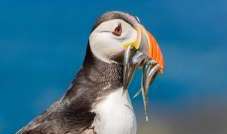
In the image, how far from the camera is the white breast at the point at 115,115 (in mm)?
14086

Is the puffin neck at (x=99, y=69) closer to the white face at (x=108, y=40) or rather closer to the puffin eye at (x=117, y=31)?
the white face at (x=108, y=40)

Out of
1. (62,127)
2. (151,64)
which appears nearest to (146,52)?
(151,64)

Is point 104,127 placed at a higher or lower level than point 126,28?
lower

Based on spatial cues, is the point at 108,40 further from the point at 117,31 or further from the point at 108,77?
the point at 108,77

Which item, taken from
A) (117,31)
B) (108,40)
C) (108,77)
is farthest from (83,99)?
(117,31)

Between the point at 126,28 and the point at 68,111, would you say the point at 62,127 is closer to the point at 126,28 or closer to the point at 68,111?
the point at 68,111

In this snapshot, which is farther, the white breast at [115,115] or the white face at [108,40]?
the white face at [108,40]

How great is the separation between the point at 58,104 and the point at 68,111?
21 centimetres

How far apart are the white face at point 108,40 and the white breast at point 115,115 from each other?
38cm

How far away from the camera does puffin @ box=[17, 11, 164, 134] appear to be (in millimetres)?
14164

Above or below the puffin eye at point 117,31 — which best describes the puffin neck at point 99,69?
below

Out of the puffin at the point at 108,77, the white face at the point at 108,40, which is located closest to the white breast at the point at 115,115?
the puffin at the point at 108,77

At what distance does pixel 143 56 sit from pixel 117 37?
0.34m

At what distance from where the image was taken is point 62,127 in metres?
14.1
